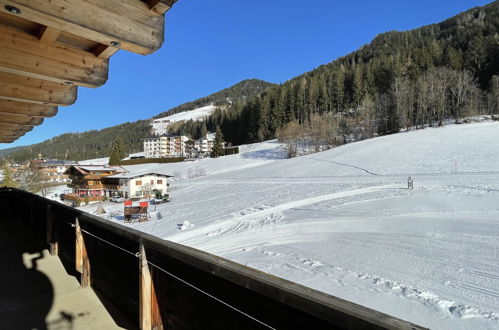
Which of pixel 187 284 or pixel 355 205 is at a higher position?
pixel 187 284

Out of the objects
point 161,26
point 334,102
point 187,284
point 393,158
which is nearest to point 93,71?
point 161,26

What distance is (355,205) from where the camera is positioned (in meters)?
15.6

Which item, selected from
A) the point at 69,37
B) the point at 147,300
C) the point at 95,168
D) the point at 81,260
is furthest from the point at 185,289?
the point at 95,168

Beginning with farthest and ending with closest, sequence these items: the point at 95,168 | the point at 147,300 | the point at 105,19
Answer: the point at 95,168
the point at 147,300
the point at 105,19

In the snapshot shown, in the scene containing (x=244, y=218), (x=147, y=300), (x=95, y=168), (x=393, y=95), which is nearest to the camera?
(x=147, y=300)

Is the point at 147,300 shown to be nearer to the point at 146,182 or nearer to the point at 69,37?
the point at 69,37

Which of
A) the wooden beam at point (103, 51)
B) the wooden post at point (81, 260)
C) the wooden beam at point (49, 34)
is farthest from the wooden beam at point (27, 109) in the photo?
the wooden beam at point (49, 34)

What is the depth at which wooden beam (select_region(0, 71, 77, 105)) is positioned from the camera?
2.50 m

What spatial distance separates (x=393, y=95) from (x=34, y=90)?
64071 millimetres

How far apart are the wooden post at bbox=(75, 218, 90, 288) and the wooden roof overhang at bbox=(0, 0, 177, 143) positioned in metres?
1.70

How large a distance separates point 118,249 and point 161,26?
203cm

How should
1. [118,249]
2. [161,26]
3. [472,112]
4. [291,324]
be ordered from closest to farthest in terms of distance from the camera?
[291,324]
[161,26]
[118,249]
[472,112]

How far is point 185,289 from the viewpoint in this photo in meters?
1.88

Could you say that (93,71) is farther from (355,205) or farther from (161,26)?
(355,205)
